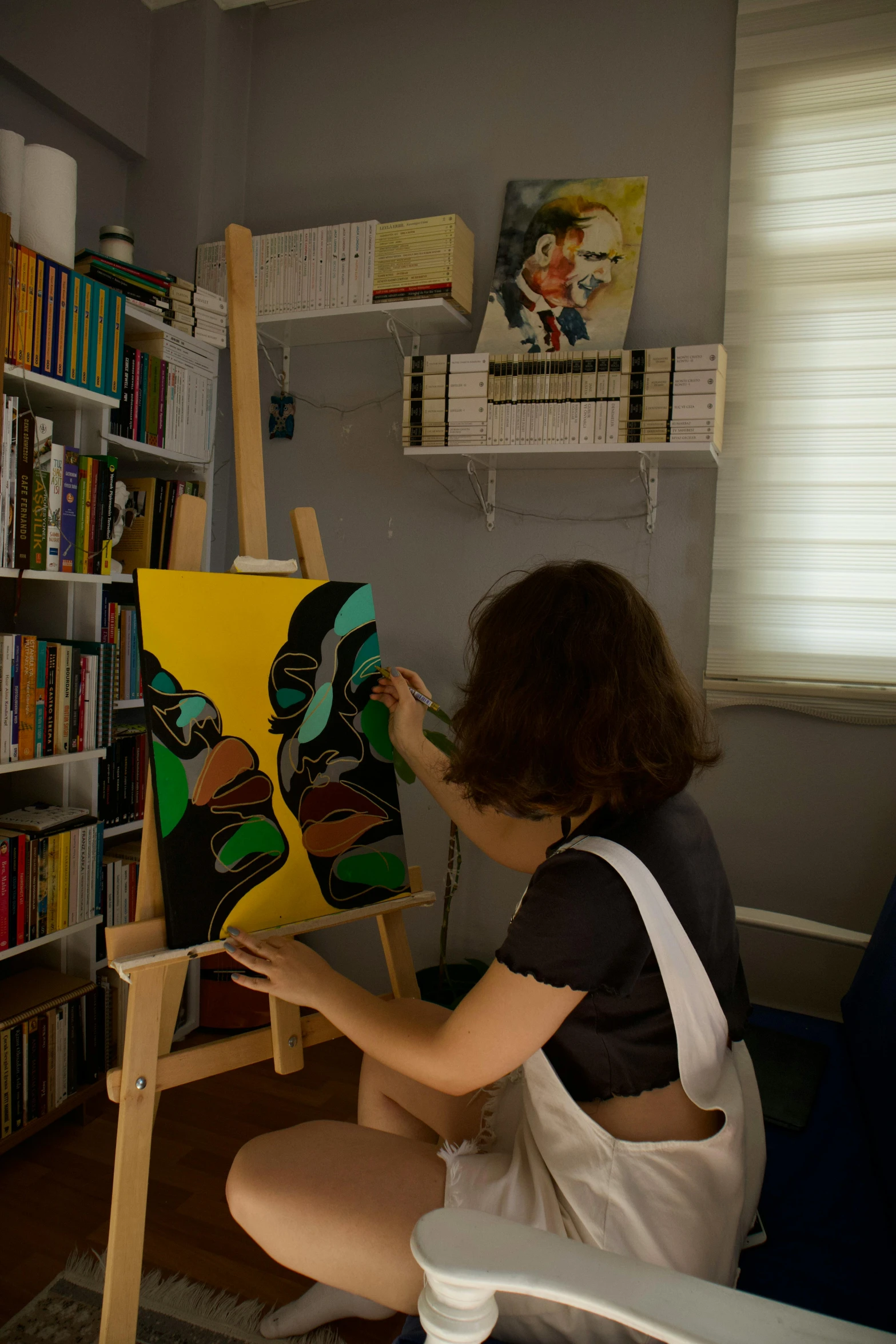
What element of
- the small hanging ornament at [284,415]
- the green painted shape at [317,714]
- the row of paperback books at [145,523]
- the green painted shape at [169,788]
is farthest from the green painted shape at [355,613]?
the small hanging ornament at [284,415]

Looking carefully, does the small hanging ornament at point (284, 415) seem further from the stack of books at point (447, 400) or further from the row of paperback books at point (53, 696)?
the row of paperback books at point (53, 696)

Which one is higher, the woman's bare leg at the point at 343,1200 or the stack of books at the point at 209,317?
the stack of books at the point at 209,317

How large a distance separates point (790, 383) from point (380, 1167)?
2012 mm

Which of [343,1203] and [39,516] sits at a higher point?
[39,516]

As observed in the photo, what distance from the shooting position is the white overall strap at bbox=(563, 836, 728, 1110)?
990 mm

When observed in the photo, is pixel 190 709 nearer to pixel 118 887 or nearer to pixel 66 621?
pixel 66 621

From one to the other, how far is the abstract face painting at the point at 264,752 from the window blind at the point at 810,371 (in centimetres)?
112

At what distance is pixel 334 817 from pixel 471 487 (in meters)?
1.36

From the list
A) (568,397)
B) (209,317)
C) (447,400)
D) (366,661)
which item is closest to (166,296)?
(209,317)

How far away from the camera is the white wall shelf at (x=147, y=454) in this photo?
222cm

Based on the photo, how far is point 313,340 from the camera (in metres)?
2.82

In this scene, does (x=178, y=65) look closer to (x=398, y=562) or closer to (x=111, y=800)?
(x=398, y=562)

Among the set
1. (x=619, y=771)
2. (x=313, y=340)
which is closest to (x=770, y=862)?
(x=619, y=771)

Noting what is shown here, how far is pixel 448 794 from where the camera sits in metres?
1.67
